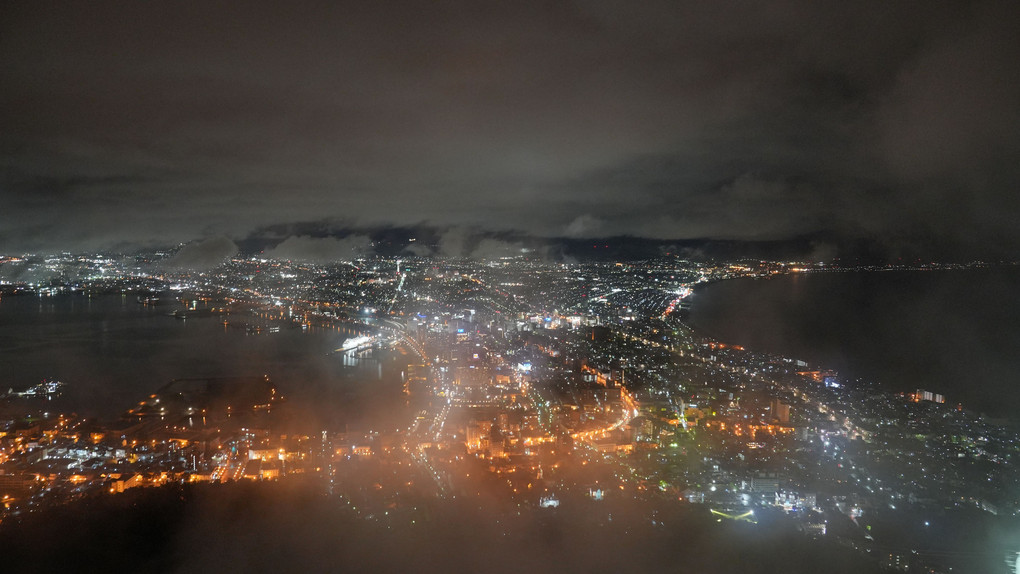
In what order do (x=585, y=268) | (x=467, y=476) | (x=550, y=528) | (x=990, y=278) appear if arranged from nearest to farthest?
1. (x=550, y=528)
2. (x=467, y=476)
3. (x=990, y=278)
4. (x=585, y=268)

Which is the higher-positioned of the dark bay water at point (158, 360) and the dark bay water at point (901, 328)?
the dark bay water at point (901, 328)

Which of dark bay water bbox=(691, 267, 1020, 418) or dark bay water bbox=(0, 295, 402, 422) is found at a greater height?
dark bay water bbox=(691, 267, 1020, 418)

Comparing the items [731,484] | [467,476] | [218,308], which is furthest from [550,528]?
[218,308]

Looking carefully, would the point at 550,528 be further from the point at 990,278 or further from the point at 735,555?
the point at 990,278

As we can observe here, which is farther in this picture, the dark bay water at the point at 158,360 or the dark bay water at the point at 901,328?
the dark bay water at the point at 901,328

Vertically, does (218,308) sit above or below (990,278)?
below

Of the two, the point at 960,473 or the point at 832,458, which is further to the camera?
the point at 832,458
